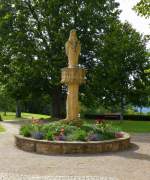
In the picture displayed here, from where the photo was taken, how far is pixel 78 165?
510 inches

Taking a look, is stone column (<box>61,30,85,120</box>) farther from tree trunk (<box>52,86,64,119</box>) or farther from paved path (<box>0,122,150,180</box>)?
tree trunk (<box>52,86,64,119</box>)

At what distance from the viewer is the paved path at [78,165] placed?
37.6 ft

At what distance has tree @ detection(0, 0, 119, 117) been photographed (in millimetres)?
36278

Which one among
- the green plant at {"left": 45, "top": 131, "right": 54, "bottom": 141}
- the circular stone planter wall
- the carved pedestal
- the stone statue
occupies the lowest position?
the circular stone planter wall

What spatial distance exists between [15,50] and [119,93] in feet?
33.8

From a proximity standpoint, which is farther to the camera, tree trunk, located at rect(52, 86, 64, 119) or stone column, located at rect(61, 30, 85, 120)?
tree trunk, located at rect(52, 86, 64, 119)

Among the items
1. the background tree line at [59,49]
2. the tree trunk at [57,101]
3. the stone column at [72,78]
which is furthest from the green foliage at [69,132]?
the tree trunk at [57,101]

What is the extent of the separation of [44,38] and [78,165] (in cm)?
2615

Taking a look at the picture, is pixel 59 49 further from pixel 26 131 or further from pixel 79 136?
pixel 79 136

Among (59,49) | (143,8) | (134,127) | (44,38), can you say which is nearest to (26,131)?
(143,8)

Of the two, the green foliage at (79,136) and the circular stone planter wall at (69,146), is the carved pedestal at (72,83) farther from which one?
the circular stone planter wall at (69,146)

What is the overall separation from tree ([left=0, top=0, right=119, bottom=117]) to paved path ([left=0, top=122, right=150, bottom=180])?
20.3 metres

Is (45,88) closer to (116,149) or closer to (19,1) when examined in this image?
(19,1)

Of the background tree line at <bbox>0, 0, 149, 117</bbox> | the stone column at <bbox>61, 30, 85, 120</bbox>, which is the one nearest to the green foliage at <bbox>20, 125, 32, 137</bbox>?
the stone column at <bbox>61, 30, 85, 120</bbox>
